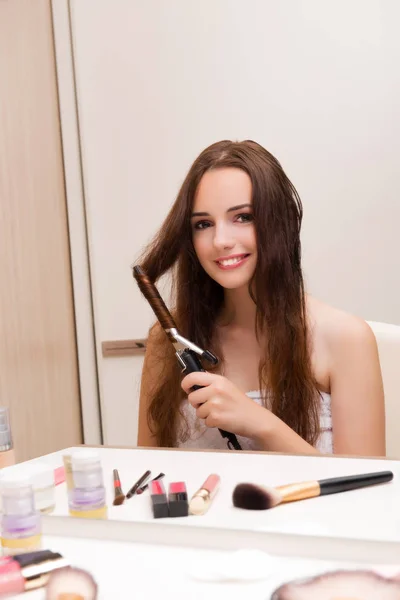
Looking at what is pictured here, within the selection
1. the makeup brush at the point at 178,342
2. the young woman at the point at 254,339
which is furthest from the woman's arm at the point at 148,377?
the makeup brush at the point at 178,342

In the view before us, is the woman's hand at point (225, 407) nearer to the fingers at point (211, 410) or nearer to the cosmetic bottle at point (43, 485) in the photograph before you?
the fingers at point (211, 410)

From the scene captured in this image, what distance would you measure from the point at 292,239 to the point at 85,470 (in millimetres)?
375

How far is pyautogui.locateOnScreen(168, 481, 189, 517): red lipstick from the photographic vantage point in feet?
1.74

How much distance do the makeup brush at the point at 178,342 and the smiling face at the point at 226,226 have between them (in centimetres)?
8

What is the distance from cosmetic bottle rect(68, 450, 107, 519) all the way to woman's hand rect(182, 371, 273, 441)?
14 centimetres

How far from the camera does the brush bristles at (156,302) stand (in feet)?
2.30

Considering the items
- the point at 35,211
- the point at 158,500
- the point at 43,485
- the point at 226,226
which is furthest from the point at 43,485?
the point at 35,211

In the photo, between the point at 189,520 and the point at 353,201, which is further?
the point at 353,201

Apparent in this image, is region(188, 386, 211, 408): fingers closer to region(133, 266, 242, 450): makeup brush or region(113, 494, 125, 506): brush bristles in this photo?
region(133, 266, 242, 450): makeup brush

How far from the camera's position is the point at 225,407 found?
2.20ft

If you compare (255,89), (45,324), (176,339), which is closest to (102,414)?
(45,324)

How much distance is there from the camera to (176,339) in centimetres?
69

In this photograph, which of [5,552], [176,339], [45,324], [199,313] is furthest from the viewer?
[45,324]

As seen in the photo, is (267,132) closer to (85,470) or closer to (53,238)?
(53,238)
